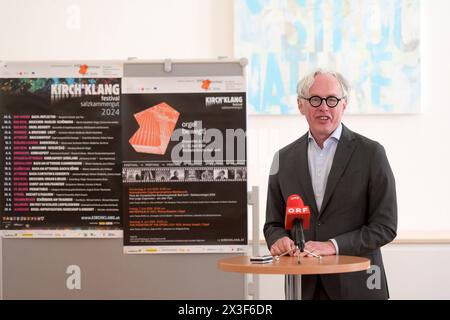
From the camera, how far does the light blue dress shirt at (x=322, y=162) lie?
3.41 m

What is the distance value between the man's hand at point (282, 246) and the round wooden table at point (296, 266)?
51 mm

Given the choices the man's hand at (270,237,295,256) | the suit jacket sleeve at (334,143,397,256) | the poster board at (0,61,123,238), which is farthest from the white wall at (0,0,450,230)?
the man's hand at (270,237,295,256)

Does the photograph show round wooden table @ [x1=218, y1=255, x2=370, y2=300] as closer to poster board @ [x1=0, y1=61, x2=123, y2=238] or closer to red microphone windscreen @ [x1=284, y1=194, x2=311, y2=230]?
red microphone windscreen @ [x1=284, y1=194, x2=311, y2=230]

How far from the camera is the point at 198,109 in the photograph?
4227 mm

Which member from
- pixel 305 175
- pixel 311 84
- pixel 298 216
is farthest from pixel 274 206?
pixel 311 84

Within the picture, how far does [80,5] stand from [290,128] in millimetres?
1623

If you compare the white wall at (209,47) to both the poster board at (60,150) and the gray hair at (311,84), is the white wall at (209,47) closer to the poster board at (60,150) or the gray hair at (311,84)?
the poster board at (60,150)

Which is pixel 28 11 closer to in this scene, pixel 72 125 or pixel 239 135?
pixel 72 125

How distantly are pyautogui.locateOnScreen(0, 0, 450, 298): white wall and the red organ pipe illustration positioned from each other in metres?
1.21

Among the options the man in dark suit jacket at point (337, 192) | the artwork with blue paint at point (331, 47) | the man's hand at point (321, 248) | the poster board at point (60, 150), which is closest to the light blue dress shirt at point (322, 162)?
the man in dark suit jacket at point (337, 192)

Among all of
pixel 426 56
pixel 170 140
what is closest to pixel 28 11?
pixel 170 140

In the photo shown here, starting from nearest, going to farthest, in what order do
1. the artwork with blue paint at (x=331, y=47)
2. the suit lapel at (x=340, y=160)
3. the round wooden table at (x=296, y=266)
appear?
the round wooden table at (x=296, y=266), the suit lapel at (x=340, y=160), the artwork with blue paint at (x=331, y=47)

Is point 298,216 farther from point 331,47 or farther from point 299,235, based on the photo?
point 331,47

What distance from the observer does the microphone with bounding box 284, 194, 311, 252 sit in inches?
122
